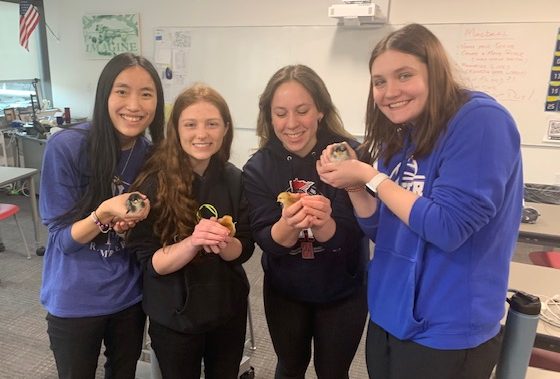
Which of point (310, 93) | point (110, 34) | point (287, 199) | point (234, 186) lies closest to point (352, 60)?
point (110, 34)

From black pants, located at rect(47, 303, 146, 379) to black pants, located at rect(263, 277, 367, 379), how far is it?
51 cm

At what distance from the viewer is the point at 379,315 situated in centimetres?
129

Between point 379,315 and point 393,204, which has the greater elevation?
point 393,204

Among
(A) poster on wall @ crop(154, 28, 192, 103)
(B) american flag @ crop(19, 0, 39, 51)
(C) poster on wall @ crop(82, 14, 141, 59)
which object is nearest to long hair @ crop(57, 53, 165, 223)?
(A) poster on wall @ crop(154, 28, 192, 103)

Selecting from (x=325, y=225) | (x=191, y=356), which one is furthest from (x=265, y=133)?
(x=191, y=356)

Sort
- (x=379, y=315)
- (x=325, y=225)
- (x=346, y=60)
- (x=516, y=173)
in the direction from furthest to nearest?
1. (x=346, y=60)
2. (x=325, y=225)
3. (x=379, y=315)
4. (x=516, y=173)

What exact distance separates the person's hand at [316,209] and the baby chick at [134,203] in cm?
49

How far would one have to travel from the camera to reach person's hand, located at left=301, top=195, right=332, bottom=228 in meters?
1.37

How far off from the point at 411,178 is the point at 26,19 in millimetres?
6124

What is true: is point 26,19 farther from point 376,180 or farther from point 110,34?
point 376,180

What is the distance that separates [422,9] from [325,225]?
3.57 metres

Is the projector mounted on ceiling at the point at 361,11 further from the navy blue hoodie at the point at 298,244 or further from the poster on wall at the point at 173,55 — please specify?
the navy blue hoodie at the point at 298,244

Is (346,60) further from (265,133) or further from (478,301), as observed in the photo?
(478,301)

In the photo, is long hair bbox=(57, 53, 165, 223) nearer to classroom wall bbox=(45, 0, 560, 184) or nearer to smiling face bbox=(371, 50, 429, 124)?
smiling face bbox=(371, 50, 429, 124)
